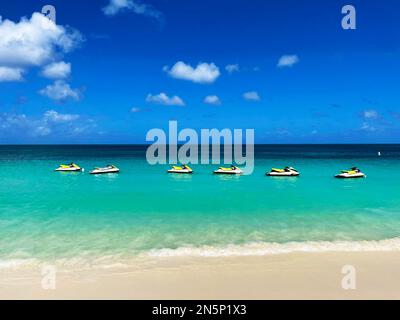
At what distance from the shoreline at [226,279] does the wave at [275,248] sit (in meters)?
0.49

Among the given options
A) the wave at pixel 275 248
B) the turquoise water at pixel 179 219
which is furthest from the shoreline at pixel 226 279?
the turquoise water at pixel 179 219

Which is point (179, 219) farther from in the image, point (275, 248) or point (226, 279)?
point (226, 279)

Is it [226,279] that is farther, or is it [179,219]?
[179,219]

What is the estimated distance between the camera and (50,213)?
20734 mm

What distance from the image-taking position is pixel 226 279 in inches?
416

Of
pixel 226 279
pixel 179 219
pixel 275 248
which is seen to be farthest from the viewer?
pixel 179 219

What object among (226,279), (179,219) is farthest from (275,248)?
(179,219)

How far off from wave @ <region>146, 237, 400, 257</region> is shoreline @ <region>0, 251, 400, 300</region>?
491mm

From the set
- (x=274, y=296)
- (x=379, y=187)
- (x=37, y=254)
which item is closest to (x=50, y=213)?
(x=37, y=254)

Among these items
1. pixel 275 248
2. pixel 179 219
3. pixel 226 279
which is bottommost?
pixel 226 279

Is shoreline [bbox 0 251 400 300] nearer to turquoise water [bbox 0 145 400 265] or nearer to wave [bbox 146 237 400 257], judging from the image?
wave [bbox 146 237 400 257]

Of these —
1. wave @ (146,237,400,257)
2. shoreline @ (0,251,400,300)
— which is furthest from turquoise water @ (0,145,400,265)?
shoreline @ (0,251,400,300)

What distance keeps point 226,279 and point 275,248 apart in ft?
12.7
